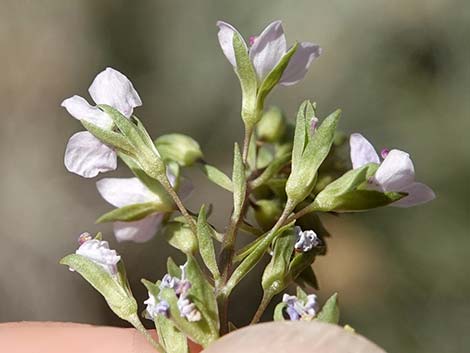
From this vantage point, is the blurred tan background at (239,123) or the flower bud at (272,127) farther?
the blurred tan background at (239,123)

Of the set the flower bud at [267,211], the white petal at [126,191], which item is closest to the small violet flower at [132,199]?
the white petal at [126,191]

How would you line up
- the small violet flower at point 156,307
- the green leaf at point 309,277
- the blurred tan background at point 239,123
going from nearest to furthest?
the small violet flower at point 156,307 < the green leaf at point 309,277 < the blurred tan background at point 239,123

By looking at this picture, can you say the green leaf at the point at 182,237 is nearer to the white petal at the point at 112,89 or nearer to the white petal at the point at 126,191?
the white petal at the point at 126,191

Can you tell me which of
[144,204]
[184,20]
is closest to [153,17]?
[184,20]

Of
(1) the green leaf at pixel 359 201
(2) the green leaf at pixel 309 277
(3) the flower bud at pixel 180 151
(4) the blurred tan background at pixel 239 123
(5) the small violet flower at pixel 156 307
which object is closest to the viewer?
(5) the small violet flower at pixel 156 307

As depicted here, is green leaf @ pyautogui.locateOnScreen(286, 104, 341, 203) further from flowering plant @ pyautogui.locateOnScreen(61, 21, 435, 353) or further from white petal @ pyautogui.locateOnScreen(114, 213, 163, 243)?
white petal @ pyautogui.locateOnScreen(114, 213, 163, 243)

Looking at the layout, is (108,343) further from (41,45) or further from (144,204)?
(41,45)

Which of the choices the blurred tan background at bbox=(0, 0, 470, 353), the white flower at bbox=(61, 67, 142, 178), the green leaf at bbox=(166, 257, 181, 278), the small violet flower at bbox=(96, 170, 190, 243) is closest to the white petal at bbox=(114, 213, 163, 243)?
the small violet flower at bbox=(96, 170, 190, 243)
